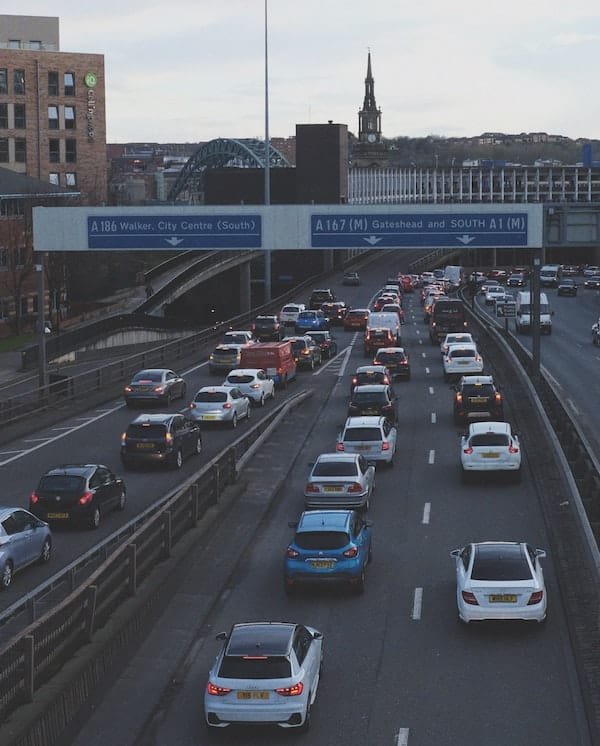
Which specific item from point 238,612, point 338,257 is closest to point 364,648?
point 238,612

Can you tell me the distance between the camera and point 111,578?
21500 mm

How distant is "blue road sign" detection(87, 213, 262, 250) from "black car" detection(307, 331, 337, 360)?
13.7 m

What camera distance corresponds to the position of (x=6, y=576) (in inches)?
957

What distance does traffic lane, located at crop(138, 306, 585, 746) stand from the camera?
17.7m

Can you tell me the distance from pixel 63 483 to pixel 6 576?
539cm

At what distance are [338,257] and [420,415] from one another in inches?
4055

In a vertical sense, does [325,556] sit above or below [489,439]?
below

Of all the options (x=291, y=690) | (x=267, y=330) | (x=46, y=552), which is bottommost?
(x=46, y=552)

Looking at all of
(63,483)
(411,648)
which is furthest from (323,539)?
(63,483)

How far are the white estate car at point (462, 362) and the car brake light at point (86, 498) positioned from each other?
29871 millimetres

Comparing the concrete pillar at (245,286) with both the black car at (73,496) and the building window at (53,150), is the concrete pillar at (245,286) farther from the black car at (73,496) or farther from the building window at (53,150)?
the black car at (73,496)

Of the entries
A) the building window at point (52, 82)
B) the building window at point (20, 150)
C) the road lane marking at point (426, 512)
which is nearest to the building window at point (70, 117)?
the building window at point (52, 82)

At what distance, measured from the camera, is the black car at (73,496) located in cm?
2917

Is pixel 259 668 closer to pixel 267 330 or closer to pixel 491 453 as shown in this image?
pixel 491 453
